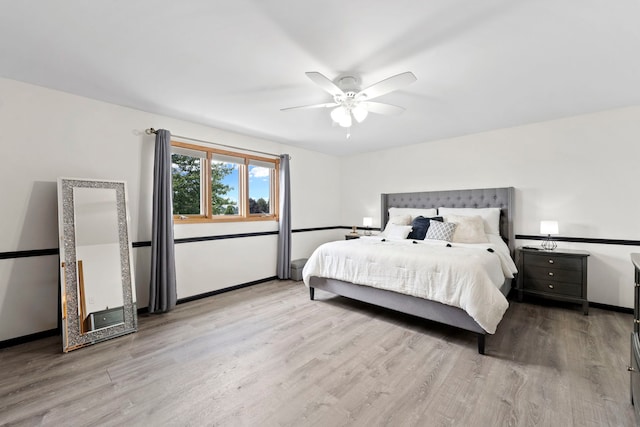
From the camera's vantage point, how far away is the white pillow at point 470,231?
3.64 meters

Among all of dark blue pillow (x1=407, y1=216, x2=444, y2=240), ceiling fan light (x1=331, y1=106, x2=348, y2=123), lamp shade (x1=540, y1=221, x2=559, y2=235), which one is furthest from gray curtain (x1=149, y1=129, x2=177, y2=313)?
lamp shade (x1=540, y1=221, x2=559, y2=235)

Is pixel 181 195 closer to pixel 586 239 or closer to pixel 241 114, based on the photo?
pixel 241 114

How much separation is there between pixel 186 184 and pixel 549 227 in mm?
4932

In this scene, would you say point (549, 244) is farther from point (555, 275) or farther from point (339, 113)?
point (339, 113)

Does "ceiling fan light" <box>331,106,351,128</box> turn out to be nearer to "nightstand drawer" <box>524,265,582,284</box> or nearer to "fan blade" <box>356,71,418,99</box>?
"fan blade" <box>356,71,418,99</box>

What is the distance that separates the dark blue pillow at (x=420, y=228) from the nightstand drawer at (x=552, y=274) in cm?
126

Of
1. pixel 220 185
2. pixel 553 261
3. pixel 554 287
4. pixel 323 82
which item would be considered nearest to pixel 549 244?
pixel 553 261

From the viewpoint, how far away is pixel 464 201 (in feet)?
14.4

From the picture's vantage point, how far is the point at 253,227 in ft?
14.8

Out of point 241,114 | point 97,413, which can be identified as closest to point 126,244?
point 97,413

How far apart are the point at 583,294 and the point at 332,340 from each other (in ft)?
10.1

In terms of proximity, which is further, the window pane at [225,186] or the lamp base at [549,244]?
the window pane at [225,186]

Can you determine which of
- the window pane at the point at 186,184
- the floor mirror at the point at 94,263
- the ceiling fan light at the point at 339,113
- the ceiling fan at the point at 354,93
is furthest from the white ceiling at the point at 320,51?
the floor mirror at the point at 94,263

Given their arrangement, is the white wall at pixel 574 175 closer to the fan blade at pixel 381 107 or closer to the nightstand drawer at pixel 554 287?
the nightstand drawer at pixel 554 287
